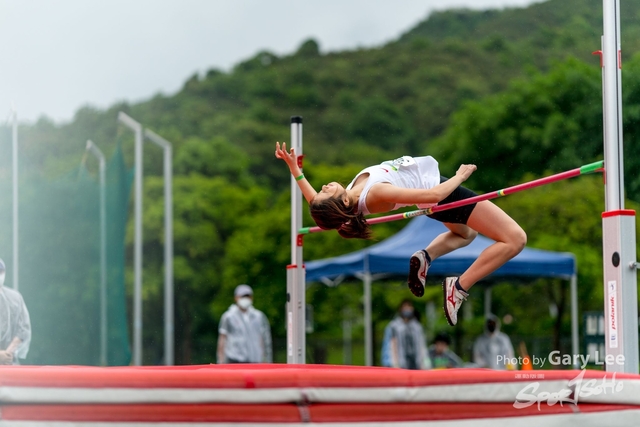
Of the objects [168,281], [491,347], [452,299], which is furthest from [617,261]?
[168,281]

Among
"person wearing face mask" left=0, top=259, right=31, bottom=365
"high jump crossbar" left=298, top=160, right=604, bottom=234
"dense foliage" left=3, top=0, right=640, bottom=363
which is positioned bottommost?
"person wearing face mask" left=0, top=259, right=31, bottom=365

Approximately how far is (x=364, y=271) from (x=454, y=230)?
5214 millimetres

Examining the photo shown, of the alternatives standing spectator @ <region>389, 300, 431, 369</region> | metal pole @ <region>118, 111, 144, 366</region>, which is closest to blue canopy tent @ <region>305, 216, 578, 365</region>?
standing spectator @ <region>389, 300, 431, 369</region>

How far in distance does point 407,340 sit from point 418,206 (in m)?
5.68

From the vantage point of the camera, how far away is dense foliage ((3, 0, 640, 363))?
17.2 m

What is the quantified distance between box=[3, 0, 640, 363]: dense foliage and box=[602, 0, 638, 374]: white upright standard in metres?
5.85

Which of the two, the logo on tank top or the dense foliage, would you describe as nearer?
the logo on tank top

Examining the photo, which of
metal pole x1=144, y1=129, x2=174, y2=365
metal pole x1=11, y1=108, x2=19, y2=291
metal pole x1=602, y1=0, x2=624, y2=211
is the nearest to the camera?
metal pole x1=602, y1=0, x2=624, y2=211

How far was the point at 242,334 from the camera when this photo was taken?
8602 millimetres

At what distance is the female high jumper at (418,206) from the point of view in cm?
399

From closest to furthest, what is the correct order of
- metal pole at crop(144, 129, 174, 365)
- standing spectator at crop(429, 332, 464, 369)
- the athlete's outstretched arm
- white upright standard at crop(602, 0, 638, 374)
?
white upright standard at crop(602, 0, 638, 374), the athlete's outstretched arm, standing spectator at crop(429, 332, 464, 369), metal pole at crop(144, 129, 174, 365)

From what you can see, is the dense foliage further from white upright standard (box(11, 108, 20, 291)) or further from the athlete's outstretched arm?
the athlete's outstretched arm

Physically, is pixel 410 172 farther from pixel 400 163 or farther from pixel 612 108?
pixel 612 108

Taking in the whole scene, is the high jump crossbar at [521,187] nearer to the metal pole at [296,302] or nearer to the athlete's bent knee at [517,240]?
the athlete's bent knee at [517,240]
